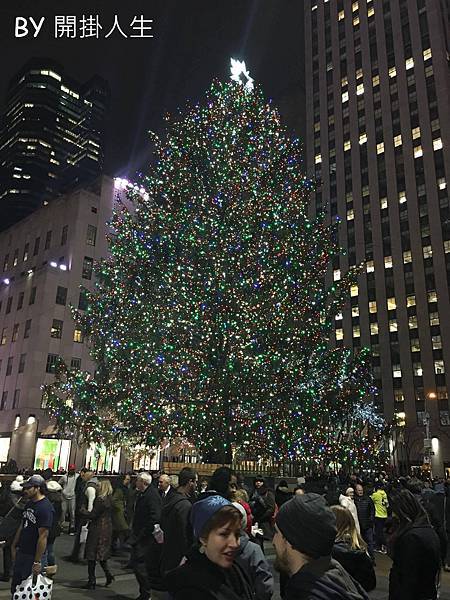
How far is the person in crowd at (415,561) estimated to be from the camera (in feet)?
13.7

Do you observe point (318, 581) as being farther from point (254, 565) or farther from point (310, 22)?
point (310, 22)

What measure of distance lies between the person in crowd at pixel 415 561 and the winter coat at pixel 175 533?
7.03 feet

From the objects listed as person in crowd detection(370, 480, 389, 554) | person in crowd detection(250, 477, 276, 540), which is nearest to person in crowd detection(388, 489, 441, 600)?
person in crowd detection(250, 477, 276, 540)

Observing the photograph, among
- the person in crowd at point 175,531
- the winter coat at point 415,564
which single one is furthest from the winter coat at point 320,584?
the person in crowd at point 175,531

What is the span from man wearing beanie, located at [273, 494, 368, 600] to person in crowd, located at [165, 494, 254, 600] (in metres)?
0.28

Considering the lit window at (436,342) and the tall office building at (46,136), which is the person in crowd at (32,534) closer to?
the lit window at (436,342)

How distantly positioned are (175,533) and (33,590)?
1.73m

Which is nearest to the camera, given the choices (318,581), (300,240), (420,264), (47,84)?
(318,581)

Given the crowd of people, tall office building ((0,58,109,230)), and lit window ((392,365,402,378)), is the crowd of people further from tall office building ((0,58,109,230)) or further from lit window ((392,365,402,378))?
tall office building ((0,58,109,230))

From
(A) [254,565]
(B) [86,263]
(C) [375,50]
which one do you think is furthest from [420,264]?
(A) [254,565]

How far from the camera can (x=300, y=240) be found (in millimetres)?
20734

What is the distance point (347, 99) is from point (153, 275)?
74285mm

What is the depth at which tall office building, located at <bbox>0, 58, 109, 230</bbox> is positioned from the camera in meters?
166

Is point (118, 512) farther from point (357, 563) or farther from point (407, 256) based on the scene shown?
point (407, 256)
